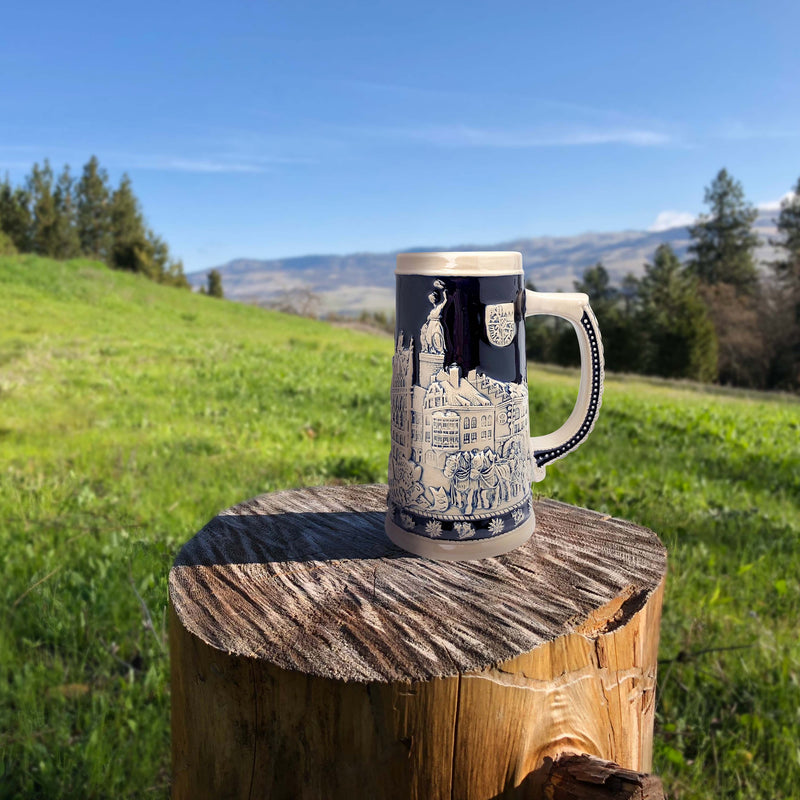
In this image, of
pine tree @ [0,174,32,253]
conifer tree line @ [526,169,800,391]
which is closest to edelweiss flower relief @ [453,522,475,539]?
conifer tree line @ [526,169,800,391]

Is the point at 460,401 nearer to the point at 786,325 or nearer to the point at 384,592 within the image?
the point at 384,592

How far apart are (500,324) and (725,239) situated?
58.6 metres

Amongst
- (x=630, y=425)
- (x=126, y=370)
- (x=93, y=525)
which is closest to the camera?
(x=93, y=525)

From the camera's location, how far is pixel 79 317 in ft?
55.4

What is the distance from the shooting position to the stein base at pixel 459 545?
5.90 ft

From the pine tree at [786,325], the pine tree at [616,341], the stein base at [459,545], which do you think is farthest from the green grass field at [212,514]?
the pine tree at [616,341]

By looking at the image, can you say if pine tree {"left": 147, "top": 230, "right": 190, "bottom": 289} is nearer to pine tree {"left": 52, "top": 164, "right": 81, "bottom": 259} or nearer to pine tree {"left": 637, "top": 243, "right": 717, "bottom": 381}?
pine tree {"left": 52, "top": 164, "right": 81, "bottom": 259}

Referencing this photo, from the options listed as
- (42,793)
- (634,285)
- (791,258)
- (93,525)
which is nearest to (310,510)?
(42,793)

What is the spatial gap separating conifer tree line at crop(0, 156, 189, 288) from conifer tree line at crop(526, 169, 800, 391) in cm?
2702

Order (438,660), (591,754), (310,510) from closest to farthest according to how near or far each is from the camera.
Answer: (438,660) < (591,754) < (310,510)

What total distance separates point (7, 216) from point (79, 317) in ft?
115

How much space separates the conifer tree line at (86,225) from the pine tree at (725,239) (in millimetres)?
40520

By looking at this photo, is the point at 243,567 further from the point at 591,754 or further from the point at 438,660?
the point at 591,754

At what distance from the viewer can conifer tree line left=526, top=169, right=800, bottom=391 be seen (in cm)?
4106
